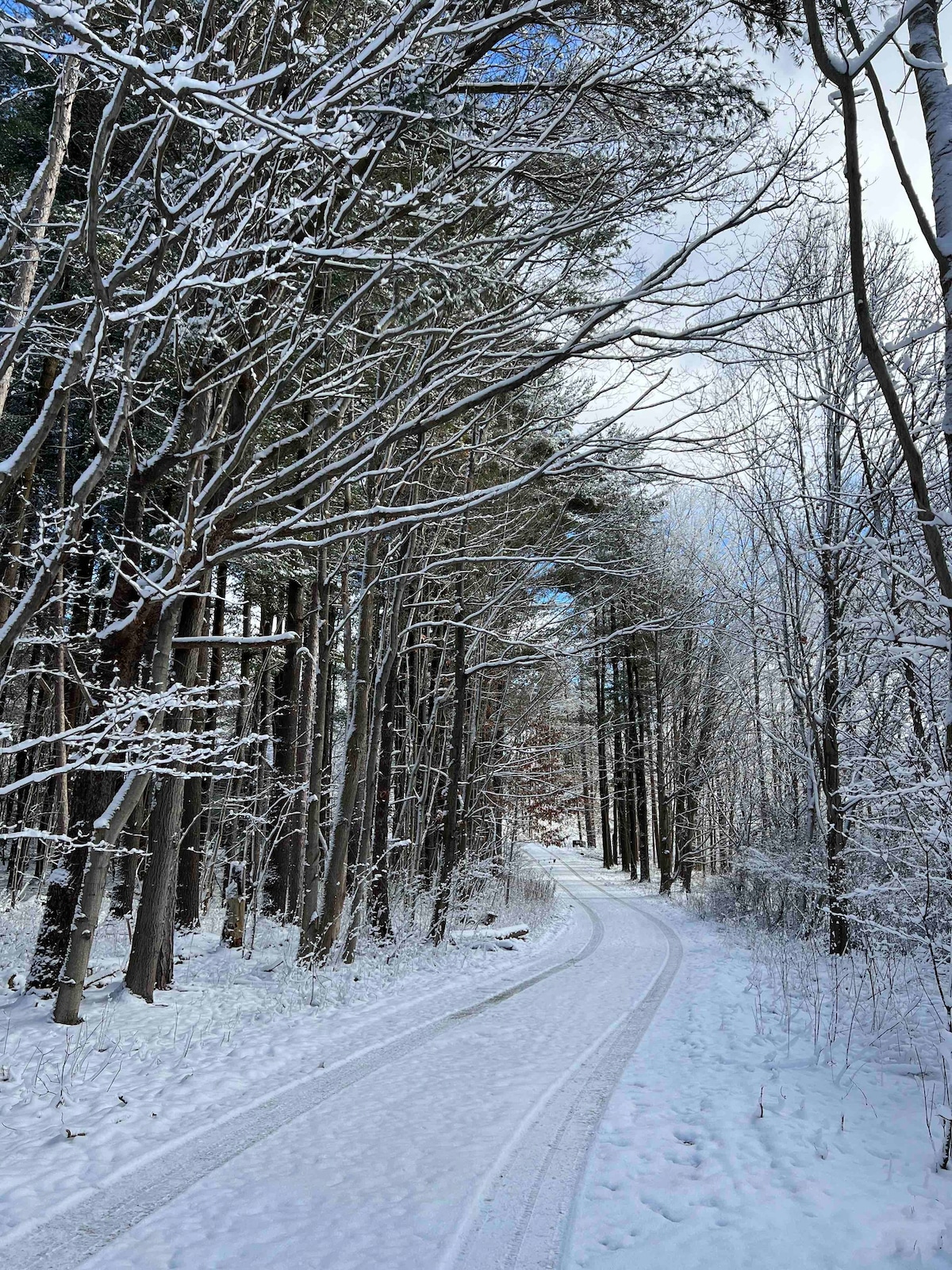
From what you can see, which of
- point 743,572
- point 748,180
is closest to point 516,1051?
point 748,180

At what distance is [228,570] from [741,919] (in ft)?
40.6

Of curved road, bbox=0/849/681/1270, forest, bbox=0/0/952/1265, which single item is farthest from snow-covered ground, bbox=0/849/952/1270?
forest, bbox=0/0/952/1265

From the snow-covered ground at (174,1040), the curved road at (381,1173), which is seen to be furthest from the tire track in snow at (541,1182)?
the snow-covered ground at (174,1040)

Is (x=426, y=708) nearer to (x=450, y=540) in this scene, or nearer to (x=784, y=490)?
(x=450, y=540)

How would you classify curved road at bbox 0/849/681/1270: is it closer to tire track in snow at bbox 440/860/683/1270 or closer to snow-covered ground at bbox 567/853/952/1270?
tire track in snow at bbox 440/860/683/1270

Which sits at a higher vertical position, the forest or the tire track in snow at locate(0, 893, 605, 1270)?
the forest

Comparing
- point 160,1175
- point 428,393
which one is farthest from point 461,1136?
point 428,393

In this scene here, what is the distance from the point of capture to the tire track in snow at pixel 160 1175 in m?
3.16

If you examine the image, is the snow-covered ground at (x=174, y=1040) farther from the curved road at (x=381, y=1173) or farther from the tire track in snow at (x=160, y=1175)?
the curved road at (x=381, y=1173)

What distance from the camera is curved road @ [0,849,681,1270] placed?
314 cm

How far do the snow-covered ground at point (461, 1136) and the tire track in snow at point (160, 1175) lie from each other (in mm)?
17

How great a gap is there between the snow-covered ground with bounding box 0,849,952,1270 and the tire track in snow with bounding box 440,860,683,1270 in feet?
0.05

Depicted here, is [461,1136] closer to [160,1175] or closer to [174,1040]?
[160,1175]

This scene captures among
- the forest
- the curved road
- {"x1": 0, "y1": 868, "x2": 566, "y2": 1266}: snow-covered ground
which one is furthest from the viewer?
{"x1": 0, "y1": 868, "x2": 566, "y2": 1266}: snow-covered ground
